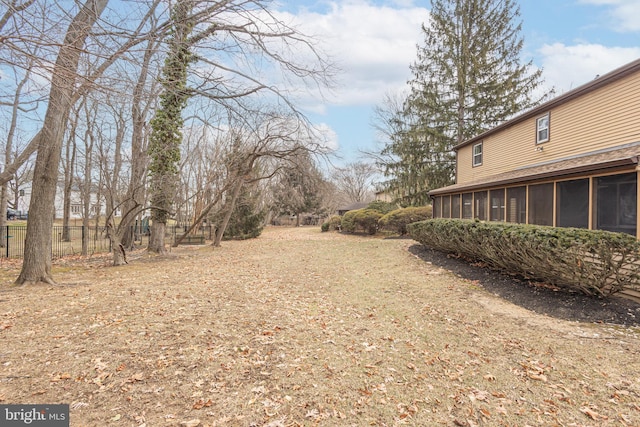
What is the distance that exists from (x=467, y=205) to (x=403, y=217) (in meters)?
5.25

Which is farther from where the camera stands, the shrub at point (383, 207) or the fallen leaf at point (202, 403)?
the shrub at point (383, 207)

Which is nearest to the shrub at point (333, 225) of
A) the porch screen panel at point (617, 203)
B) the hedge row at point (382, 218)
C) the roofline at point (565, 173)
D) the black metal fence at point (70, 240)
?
the hedge row at point (382, 218)

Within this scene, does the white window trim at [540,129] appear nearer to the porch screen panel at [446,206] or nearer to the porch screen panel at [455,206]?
the porch screen panel at [455,206]

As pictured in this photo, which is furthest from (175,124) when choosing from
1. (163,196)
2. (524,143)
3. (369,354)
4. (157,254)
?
(524,143)

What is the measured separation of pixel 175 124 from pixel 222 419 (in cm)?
1124

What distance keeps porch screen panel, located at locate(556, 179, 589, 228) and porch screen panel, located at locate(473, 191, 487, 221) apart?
3.82 m

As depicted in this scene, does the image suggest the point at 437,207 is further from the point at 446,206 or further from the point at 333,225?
the point at 333,225

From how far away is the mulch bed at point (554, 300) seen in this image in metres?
5.28

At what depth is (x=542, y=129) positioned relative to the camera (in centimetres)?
1124

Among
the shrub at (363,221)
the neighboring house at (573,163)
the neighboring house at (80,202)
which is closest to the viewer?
the neighboring house at (573,163)

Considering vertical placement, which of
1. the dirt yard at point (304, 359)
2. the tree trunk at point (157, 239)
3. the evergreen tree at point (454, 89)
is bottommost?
the dirt yard at point (304, 359)

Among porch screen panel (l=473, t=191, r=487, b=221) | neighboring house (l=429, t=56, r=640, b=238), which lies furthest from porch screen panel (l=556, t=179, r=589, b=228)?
porch screen panel (l=473, t=191, r=487, b=221)

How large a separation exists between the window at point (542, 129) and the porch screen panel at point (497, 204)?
2386 millimetres

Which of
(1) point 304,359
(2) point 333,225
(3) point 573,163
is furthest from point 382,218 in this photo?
(1) point 304,359
